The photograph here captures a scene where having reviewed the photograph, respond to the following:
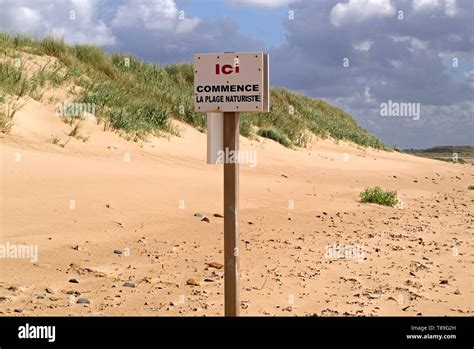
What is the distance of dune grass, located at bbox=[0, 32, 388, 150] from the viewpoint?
15070 millimetres

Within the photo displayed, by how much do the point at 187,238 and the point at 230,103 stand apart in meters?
3.90

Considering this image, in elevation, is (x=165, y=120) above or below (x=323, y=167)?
above

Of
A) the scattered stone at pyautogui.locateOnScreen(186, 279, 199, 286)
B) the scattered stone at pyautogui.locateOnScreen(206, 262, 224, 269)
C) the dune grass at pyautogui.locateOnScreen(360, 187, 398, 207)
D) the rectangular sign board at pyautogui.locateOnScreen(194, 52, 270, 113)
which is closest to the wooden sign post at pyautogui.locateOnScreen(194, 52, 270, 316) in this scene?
the rectangular sign board at pyautogui.locateOnScreen(194, 52, 270, 113)

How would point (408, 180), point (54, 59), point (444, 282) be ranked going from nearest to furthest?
point (444, 282)
point (54, 59)
point (408, 180)

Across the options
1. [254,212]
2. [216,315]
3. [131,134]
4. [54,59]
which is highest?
[54,59]

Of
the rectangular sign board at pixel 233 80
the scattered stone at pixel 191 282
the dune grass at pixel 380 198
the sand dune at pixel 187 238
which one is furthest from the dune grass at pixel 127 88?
the rectangular sign board at pixel 233 80

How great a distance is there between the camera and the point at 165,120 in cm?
1730

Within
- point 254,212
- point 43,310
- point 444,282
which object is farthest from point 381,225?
point 43,310

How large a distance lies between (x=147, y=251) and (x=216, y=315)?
2325 millimetres

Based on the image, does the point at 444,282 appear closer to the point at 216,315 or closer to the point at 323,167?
the point at 216,315

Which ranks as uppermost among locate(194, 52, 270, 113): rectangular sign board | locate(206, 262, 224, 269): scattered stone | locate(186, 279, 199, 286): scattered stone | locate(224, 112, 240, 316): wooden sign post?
locate(194, 52, 270, 113): rectangular sign board

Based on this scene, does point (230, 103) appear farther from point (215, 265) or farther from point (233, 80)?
point (215, 265)

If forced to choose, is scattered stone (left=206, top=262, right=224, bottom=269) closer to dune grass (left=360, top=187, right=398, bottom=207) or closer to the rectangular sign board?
the rectangular sign board

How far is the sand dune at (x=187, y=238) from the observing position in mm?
5957
